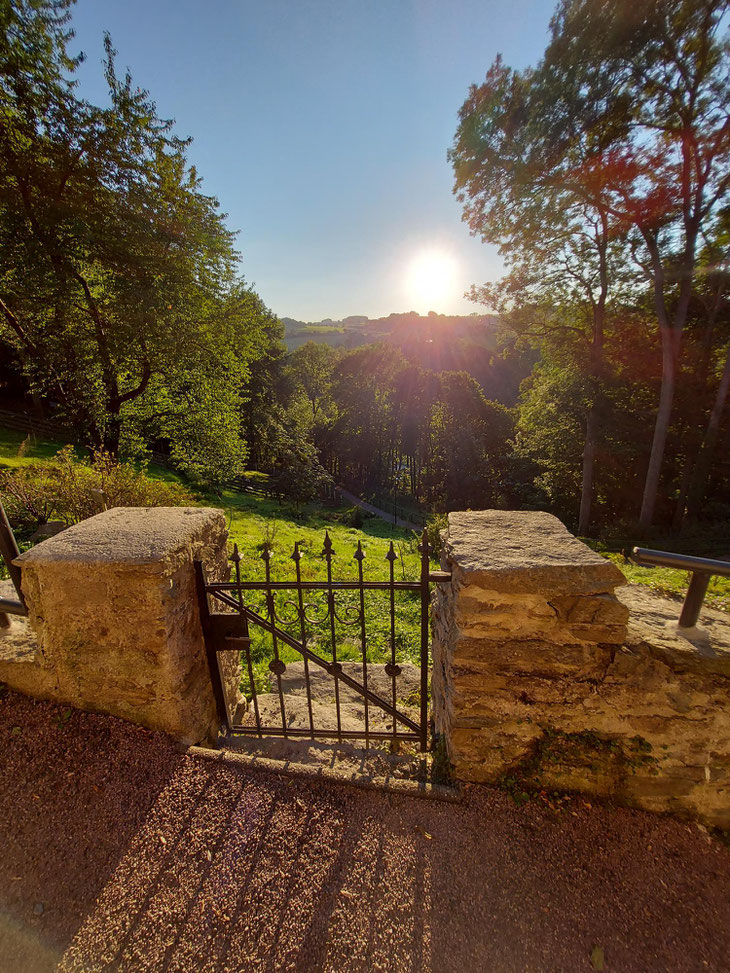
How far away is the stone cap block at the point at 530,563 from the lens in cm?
195

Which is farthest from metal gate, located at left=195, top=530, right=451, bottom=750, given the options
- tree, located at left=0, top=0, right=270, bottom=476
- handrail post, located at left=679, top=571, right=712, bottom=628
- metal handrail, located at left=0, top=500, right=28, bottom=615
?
tree, located at left=0, top=0, right=270, bottom=476

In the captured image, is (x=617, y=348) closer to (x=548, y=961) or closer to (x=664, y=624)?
(x=664, y=624)

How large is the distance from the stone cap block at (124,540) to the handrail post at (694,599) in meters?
2.82

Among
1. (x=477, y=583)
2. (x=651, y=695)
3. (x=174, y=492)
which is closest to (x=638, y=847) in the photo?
(x=651, y=695)

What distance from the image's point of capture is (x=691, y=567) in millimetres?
1906

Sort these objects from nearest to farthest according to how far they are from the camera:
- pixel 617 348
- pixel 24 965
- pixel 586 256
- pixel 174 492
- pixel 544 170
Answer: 1. pixel 24 965
2. pixel 174 492
3. pixel 544 170
4. pixel 586 256
5. pixel 617 348

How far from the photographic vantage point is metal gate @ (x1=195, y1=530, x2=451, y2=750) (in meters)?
2.46

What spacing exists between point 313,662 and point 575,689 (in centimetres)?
260

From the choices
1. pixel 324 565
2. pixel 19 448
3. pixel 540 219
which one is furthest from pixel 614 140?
pixel 19 448

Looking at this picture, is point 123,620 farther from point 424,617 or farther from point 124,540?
point 424,617

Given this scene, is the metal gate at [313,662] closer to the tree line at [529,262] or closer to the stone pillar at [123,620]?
the stone pillar at [123,620]

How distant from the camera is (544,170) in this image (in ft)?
36.5

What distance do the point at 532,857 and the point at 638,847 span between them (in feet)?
1.85

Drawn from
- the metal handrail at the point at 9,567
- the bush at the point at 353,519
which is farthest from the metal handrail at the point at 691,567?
the bush at the point at 353,519
